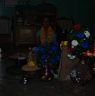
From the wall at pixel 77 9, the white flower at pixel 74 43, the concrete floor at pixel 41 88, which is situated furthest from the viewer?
the wall at pixel 77 9

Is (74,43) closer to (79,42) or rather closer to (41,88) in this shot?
(79,42)

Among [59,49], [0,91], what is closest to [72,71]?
[59,49]

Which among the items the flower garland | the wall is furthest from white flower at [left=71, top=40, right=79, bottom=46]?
the wall

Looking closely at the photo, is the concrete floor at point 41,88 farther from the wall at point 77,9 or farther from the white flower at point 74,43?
the wall at point 77,9

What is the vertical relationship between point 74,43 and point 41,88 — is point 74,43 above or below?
above

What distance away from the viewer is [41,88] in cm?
419

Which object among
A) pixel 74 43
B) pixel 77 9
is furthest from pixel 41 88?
pixel 77 9

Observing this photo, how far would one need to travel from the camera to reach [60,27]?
8820mm

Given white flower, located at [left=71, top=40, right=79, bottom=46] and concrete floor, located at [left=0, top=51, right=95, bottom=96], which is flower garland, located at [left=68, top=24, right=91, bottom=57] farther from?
concrete floor, located at [left=0, top=51, right=95, bottom=96]

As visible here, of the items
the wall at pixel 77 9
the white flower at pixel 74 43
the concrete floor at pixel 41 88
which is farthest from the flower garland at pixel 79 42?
the wall at pixel 77 9

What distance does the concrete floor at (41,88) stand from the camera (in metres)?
3.94

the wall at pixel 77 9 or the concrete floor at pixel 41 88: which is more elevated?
the wall at pixel 77 9

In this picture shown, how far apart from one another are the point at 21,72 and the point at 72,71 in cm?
121

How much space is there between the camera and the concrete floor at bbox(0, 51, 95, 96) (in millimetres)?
3939
